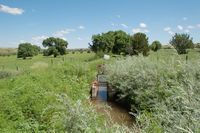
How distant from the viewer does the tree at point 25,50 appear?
6750 cm

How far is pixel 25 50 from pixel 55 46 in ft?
23.7

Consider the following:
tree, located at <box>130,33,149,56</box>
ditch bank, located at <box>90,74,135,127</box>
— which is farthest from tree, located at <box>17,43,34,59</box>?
ditch bank, located at <box>90,74,135,127</box>

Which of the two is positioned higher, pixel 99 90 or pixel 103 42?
pixel 103 42

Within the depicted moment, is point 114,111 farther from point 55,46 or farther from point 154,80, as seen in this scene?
point 55,46

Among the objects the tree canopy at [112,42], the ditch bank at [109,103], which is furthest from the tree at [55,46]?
the ditch bank at [109,103]

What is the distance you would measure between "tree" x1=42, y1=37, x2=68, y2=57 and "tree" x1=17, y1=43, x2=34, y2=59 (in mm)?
3264

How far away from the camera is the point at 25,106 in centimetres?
813

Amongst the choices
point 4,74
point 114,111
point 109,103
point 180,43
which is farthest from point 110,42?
point 114,111

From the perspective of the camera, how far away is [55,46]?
72062mm

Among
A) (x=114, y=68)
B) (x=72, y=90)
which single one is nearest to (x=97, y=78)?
(x=114, y=68)

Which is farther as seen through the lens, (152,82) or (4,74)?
(4,74)

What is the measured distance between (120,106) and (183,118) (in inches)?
420

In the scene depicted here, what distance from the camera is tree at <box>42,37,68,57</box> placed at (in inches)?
2783

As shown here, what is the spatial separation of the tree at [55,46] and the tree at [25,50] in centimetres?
326
